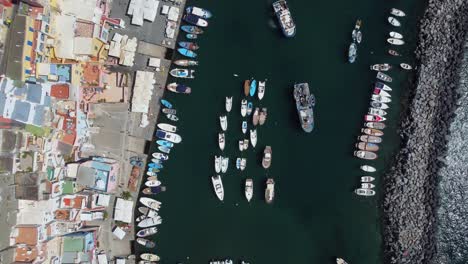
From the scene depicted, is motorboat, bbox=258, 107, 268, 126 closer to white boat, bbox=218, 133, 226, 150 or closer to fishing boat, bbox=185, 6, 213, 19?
white boat, bbox=218, 133, 226, 150

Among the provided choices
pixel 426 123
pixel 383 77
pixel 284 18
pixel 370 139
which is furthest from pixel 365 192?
pixel 284 18

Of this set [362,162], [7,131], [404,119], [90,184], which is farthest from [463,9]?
[7,131]

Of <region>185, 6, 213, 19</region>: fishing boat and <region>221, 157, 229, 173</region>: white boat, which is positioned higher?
<region>185, 6, 213, 19</region>: fishing boat

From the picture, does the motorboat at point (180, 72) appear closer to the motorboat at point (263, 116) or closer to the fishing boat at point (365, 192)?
the motorboat at point (263, 116)

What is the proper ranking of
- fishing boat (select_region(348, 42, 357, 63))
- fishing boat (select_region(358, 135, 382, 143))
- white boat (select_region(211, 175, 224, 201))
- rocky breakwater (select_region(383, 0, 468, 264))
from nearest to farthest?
rocky breakwater (select_region(383, 0, 468, 264)) < fishing boat (select_region(348, 42, 357, 63)) < fishing boat (select_region(358, 135, 382, 143)) < white boat (select_region(211, 175, 224, 201))

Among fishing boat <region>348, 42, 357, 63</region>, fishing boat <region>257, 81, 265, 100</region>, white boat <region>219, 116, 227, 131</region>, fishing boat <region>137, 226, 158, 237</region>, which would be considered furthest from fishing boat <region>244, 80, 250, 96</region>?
fishing boat <region>137, 226, 158, 237</region>


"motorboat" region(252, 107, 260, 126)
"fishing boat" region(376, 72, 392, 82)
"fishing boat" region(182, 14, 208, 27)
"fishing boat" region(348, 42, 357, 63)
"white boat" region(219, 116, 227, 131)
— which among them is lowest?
"white boat" region(219, 116, 227, 131)

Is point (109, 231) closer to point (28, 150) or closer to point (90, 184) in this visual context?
point (90, 184)
